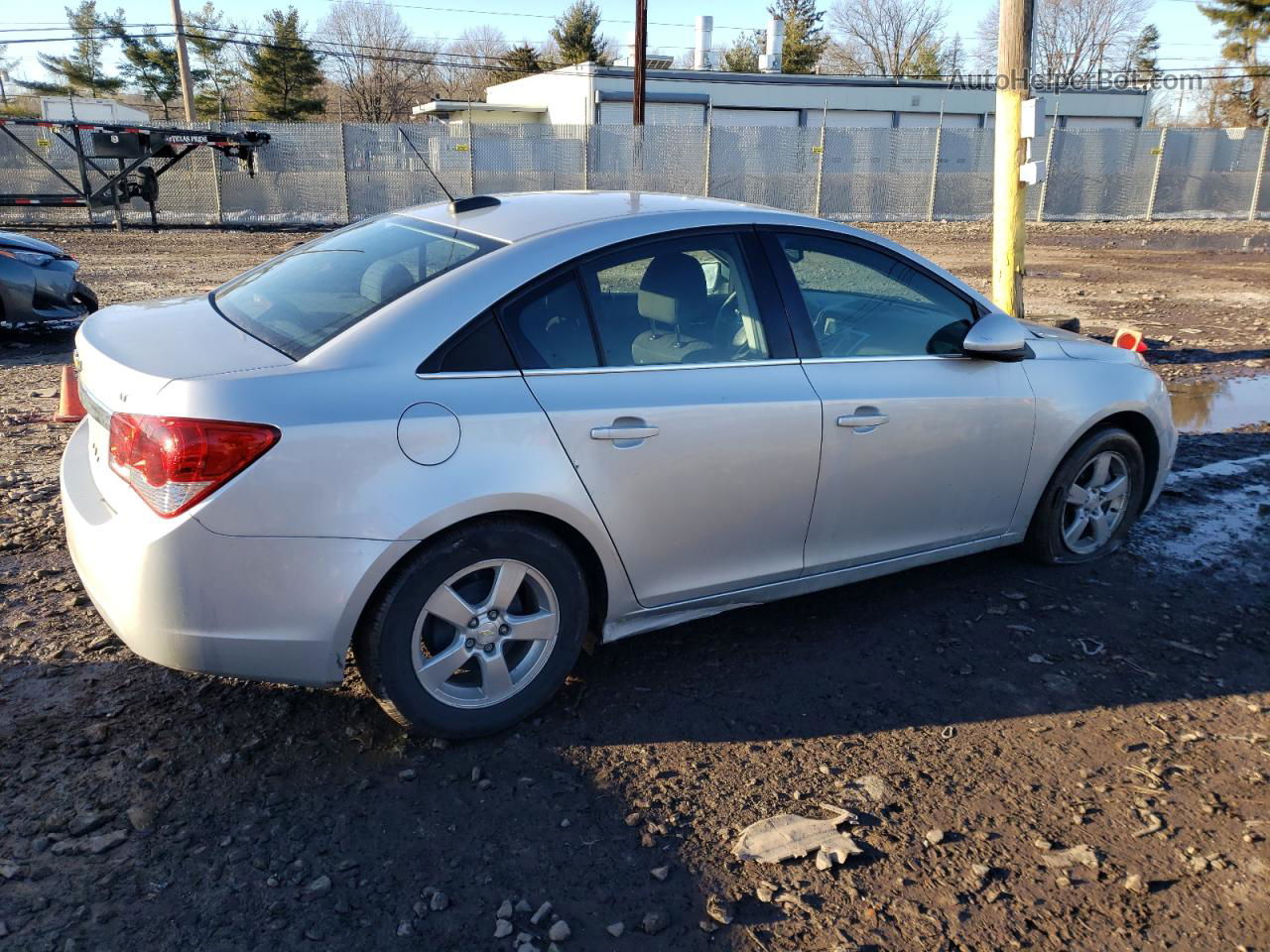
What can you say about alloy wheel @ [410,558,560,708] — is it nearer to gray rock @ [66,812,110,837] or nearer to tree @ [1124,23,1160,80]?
gray rock @ [66,812,110,837]

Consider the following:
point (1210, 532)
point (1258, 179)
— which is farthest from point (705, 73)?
point (1210, 532)

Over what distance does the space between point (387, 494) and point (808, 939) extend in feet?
5.34

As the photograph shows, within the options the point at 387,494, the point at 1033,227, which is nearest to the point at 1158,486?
the point at 387,494

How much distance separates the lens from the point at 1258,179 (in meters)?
26.5

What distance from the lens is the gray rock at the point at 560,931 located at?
2525 millimetres

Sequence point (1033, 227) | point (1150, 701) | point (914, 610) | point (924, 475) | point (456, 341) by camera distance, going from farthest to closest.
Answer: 1. point (1033, 227)
2. point (914, 610)
3. point (924, 475)
4. point (1150, 701)
5. point (456, 341)

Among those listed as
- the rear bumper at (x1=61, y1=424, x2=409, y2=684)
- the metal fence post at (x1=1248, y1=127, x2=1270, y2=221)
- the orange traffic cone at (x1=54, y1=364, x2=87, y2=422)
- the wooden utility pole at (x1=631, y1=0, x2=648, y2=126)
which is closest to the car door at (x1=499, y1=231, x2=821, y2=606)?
the rear bumper at (x1=61, y1=424, x2=409, y2=684)

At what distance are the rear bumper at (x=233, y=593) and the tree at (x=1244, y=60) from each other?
157 feet

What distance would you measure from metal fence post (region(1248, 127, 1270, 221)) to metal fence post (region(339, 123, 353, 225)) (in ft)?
73.3

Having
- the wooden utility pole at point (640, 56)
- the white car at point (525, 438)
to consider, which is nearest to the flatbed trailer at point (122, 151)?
the wooden utility pole at point (640, 56)

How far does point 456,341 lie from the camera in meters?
3.14

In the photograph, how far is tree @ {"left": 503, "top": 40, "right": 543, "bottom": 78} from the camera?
2502 inches

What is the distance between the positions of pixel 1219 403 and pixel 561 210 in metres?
6.73

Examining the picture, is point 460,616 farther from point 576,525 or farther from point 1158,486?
point 1158,486
